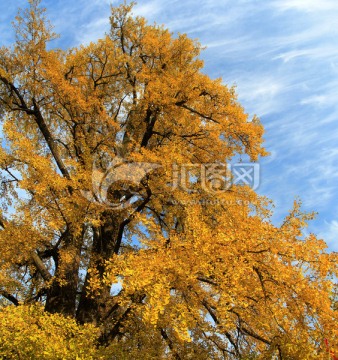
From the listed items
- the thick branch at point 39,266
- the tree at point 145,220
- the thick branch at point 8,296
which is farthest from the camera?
the thick branch at point 39,266

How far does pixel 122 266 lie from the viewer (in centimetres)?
928

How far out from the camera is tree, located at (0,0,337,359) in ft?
29.6

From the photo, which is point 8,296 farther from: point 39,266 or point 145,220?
point 145,220

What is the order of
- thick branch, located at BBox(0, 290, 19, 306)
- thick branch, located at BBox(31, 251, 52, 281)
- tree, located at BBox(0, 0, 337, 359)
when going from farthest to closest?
thick branch, located at BBox(31, 251, 52, 281) → thick branch, located at BBox(0, 290, 19, 306) → tree, located at BBox(0, 0, 337, 359)

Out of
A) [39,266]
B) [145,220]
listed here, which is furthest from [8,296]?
[145,220]

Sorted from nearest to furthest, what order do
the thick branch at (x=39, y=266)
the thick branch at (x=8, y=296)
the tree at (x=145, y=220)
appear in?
1. the tree at (x=145, y=220)
2. the thick branch at (x=8, y=296)
3. the thick branch at (x=39, y=266)

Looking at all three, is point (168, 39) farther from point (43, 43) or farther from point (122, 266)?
point (122, 266)

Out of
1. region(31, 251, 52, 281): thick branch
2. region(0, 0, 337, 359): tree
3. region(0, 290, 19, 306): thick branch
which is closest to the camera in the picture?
region(0, 0, 337, 359): tree

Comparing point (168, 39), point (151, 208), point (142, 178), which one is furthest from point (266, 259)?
point (168, 39)

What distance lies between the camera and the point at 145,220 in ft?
33.9

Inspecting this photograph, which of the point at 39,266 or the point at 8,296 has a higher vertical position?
the point at 39,266

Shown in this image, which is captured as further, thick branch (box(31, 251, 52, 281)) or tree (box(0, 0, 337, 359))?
thick branch (box(31, 251, 52, 281))

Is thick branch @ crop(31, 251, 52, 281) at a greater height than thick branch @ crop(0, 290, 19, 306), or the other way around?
thick branch @ crop(31, 251, 52, 281)

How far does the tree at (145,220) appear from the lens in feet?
29.6
